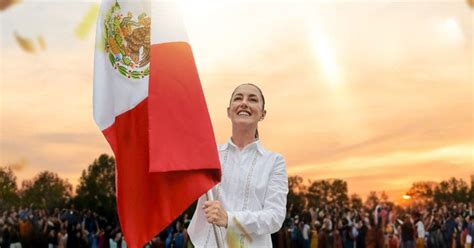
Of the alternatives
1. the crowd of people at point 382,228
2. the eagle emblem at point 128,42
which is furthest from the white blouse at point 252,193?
the crowd of people at point 382,228

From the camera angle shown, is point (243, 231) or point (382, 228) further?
point (382, 228)

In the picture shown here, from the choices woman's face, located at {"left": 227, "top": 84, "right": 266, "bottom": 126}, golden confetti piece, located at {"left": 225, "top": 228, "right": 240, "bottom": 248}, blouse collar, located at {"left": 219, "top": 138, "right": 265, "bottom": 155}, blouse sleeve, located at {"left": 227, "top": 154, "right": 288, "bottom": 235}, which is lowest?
golden confetti piece, located at {"left": 225, "top": 228, "right": 240, "bottom": 248}

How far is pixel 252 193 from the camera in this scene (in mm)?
3113

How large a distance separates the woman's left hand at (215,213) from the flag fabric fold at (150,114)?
0.08m

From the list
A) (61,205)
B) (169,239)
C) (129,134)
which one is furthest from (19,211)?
(129,134)

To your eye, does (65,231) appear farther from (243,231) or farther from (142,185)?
(243,231)

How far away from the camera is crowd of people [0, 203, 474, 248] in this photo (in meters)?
18.0

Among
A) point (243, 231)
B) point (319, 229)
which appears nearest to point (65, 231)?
point (319, 229)

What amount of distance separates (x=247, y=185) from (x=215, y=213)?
0.96 feet

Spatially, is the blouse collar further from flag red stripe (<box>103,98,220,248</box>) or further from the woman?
flag red stripe (<box>103,98,220,248</box>)

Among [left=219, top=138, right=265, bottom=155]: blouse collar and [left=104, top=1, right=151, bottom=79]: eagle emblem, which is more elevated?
[left=104, top=1, right=151, bottom=79]: eagle emblem

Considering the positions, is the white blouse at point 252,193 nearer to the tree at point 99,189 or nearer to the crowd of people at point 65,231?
the crowd of people at point 65,231

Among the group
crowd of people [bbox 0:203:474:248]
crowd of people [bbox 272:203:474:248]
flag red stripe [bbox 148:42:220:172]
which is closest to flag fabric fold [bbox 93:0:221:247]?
flag red stripe [bbox 148:42:220:172]

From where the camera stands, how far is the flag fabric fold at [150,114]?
299 cm
